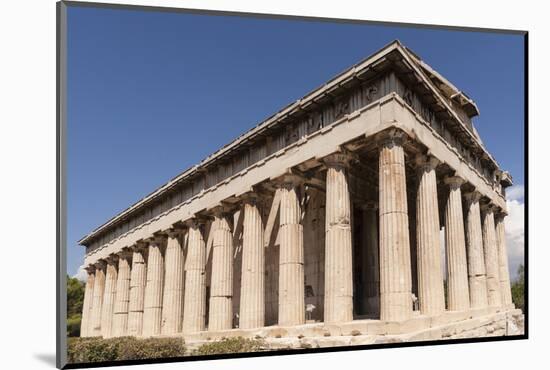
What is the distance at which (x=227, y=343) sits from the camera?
58.9 ft

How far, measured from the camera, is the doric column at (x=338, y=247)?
63.9 feet

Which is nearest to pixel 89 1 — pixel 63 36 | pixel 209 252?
pixel 63 36

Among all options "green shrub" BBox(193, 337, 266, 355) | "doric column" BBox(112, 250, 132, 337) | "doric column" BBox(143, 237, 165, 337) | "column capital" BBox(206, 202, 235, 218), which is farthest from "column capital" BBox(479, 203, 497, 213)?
"doric column" BBox(112, 250, 132, 337)

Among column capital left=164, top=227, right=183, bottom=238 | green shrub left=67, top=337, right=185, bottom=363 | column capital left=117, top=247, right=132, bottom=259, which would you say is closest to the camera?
green shrub left=67, top=337, right=185, bottom=363

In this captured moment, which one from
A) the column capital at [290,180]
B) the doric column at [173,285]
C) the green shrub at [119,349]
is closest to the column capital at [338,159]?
the column capital at [290,180]

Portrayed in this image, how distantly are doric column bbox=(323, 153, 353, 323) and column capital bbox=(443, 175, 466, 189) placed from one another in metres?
4.94

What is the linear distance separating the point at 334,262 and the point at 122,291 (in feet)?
67.0

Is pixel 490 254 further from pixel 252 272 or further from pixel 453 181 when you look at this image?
pixel 252 272

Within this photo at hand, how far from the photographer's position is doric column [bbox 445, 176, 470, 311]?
22016 millimetres

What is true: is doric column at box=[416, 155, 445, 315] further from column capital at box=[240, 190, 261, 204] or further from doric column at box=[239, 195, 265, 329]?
column capital at box=[240, 190, 261, 204]

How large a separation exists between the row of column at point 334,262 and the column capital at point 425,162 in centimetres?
4

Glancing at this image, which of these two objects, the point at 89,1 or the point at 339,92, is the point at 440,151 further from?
the point at 89,1

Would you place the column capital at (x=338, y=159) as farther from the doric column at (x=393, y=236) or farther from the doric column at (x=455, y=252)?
the doric column at (x=455, y=252)

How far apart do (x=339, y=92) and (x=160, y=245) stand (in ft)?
54.2
